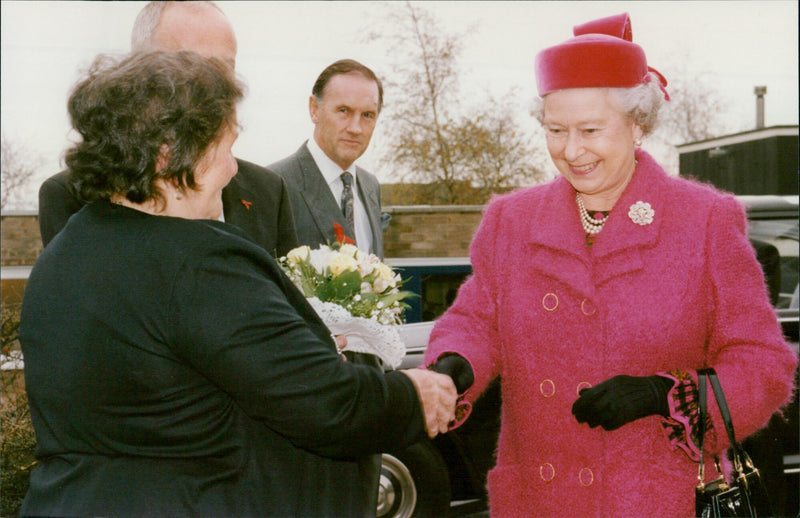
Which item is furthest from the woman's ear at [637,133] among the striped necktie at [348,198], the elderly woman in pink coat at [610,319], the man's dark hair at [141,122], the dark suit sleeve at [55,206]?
the striped necktie at [348,198]

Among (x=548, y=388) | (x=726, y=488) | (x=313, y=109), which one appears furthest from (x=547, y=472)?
(x=313, y=109)

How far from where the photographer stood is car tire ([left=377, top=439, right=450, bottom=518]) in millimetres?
4402

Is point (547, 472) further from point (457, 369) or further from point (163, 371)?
point (163, 371)

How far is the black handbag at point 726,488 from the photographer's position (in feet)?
6.95

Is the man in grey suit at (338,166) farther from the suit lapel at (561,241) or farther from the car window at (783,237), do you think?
the car window at (783,237)

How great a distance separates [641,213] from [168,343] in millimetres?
1449

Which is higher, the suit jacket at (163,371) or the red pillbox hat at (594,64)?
the red pillbox hat at (594,64)

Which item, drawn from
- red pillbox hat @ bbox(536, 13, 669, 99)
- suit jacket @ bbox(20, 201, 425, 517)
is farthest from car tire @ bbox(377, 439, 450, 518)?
suit jacket @ bbox(20, 201, 425, 517)

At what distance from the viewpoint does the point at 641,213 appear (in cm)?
233

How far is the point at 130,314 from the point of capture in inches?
61.1

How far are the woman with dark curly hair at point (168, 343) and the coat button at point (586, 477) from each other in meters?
0.76

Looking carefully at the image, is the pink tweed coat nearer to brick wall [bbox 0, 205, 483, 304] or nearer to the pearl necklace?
the pearl necklace

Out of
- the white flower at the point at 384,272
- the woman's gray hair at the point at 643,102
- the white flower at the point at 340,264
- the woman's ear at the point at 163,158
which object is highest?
the woman's gray hair at the point at 643,102

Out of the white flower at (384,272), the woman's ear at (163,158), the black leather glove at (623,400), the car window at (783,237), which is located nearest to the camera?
the woman's ear at (163,158)
